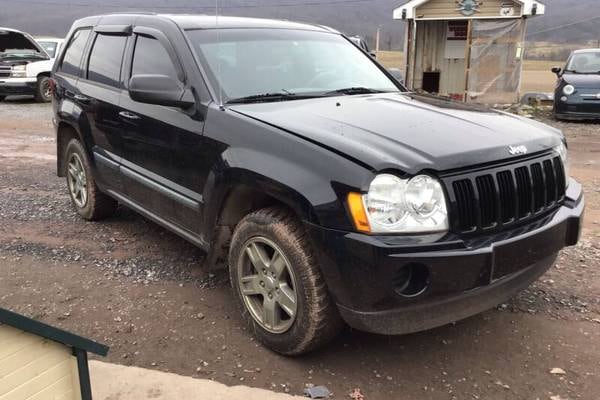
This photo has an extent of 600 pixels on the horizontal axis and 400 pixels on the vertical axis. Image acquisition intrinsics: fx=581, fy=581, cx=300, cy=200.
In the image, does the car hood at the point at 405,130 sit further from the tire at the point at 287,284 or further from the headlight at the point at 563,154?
the tire at the point at 287,284

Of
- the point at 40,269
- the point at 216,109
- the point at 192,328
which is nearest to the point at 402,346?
the point at 192,328

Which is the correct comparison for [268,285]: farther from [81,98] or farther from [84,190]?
[84,190]

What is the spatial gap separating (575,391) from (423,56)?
15450mm

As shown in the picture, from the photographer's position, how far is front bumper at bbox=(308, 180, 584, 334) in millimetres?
2590

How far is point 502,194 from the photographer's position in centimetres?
288

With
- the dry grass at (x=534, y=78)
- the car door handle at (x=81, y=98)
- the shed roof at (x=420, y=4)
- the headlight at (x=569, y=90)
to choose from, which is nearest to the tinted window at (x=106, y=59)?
the car door handle at (x=81, y=98)

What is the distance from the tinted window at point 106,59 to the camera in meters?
4.52

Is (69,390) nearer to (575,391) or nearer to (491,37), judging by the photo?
(575,391)

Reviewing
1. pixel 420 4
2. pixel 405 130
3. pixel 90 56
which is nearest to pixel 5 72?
pixel 420 4

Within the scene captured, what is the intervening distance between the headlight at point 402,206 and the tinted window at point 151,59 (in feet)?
5.96

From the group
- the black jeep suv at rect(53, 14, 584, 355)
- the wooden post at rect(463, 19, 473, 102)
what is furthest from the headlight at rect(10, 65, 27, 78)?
the black jeep suv at rect(53, 14, 584, 355)

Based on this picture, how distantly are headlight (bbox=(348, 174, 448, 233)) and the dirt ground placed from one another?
907 mm

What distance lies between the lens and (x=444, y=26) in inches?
673

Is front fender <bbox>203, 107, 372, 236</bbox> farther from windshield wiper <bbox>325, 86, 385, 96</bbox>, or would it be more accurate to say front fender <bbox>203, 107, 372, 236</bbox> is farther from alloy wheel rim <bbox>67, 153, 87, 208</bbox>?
alloy wheel rim <bbox>67, 153, 87, 208</bbox>
